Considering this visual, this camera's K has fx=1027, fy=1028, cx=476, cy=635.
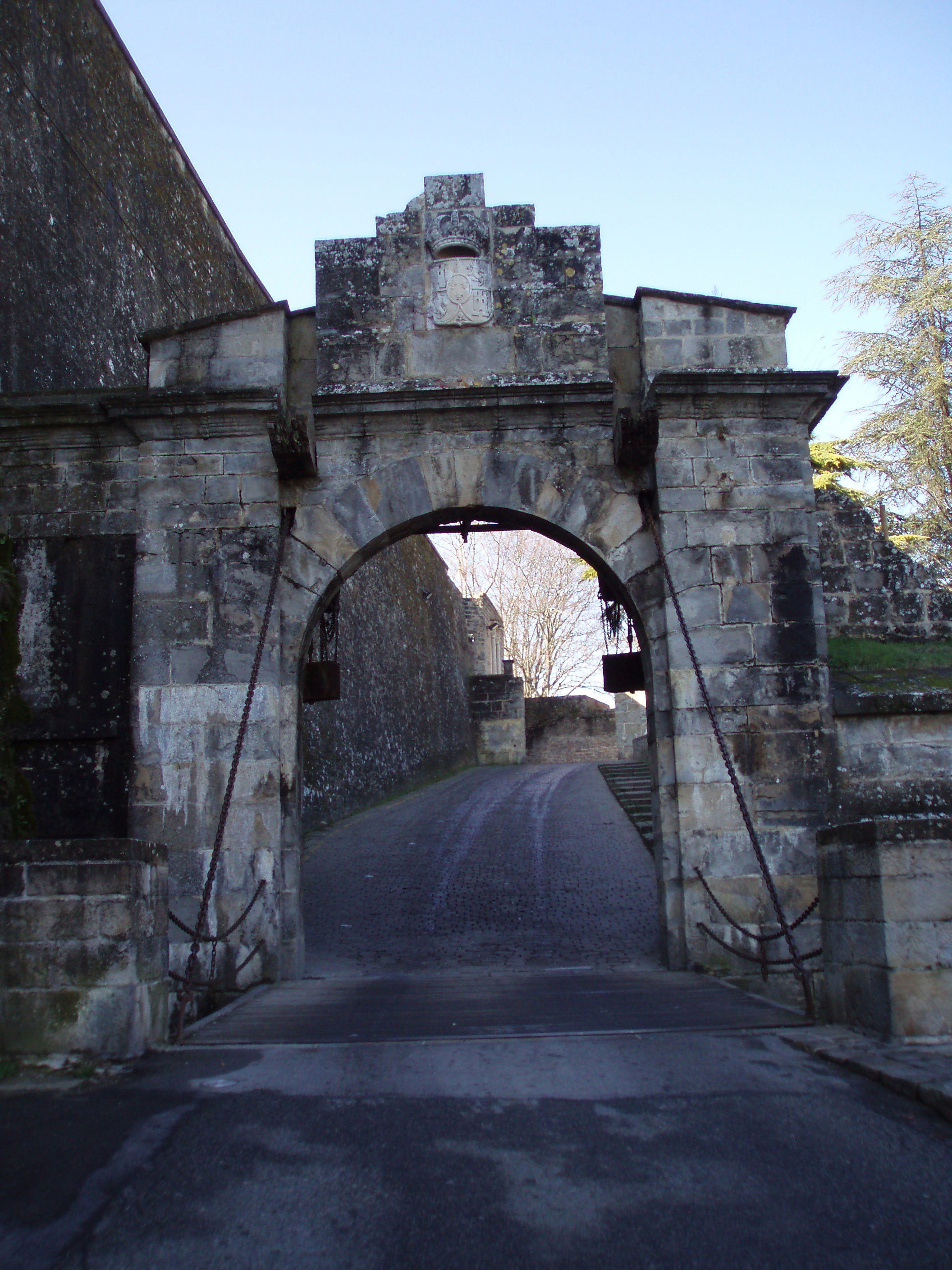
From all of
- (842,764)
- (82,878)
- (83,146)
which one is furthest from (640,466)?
(83,146)

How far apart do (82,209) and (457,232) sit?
464 centimetres

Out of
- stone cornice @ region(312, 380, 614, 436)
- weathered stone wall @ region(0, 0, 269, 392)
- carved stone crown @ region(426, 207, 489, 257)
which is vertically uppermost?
weathered stone wall @ region(0, 0, 269, 392)

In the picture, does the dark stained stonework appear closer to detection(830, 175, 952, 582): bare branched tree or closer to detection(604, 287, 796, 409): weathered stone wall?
Answer: detection(604, 287, 796, 409): weathered stone wall

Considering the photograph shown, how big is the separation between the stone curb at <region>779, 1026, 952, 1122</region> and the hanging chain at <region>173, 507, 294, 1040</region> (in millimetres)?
2819

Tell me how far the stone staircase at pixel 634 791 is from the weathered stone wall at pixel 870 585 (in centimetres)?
312

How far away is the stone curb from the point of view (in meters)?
3.17

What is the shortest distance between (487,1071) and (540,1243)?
1358 millimetres

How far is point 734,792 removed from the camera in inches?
244

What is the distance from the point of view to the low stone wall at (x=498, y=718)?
2622cm

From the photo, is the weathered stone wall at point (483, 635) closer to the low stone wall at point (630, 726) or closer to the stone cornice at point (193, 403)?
the low stone wall at point (630, 726)

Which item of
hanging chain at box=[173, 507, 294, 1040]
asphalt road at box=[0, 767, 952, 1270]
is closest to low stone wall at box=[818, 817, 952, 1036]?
asphalt road at box=[0, 767, 952, 1270]

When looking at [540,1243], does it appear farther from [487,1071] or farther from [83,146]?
[83,146]

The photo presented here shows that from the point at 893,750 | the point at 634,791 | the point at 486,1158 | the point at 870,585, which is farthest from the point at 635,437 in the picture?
the point at 634,791

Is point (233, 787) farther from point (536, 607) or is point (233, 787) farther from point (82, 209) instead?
point (536, 607)
